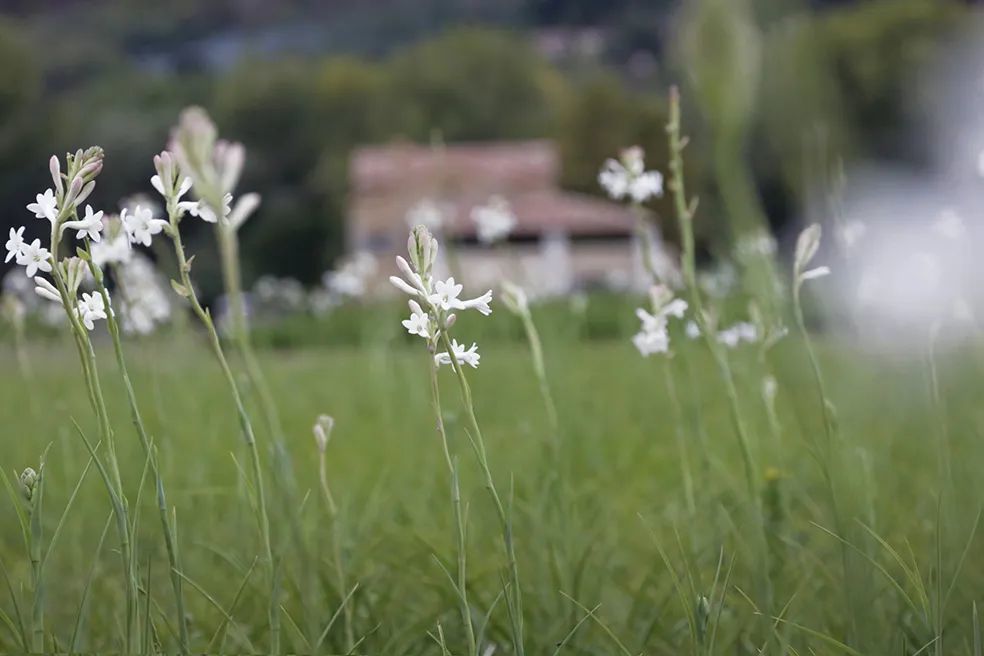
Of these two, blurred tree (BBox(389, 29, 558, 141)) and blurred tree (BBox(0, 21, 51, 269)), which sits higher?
blurred tree (BBox(0, 21, 51, 269))

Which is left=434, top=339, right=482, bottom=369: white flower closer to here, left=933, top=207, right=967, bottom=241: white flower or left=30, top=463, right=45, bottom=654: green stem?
left=30, top=463, right=45, bottom=654: green stem

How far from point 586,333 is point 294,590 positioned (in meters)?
6.86

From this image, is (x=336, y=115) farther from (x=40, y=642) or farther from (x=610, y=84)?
(x=40, y=642)

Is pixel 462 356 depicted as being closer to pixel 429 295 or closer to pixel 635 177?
pixel 429 295


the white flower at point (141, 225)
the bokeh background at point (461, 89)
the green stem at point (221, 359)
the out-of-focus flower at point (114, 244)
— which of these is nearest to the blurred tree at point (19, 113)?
the bokeh background at point (461, 89)

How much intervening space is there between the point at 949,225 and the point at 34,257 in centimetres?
125

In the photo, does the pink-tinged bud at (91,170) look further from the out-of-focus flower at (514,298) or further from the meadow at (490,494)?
the out-of-focus flower at (514,298)

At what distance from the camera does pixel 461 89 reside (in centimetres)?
2070

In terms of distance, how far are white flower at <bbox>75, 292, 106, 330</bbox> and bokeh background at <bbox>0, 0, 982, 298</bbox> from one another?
131 millimetres

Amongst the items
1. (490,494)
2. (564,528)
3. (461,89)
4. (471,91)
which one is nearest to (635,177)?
(564,528)

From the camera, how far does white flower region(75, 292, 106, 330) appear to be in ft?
2.73

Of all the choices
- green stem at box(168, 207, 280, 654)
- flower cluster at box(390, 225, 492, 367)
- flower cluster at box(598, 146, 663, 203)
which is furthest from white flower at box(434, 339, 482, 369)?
flower cluster at box(598, 146, 663, 203)

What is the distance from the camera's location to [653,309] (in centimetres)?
122

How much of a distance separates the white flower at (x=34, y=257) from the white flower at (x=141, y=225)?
6 centimetres
